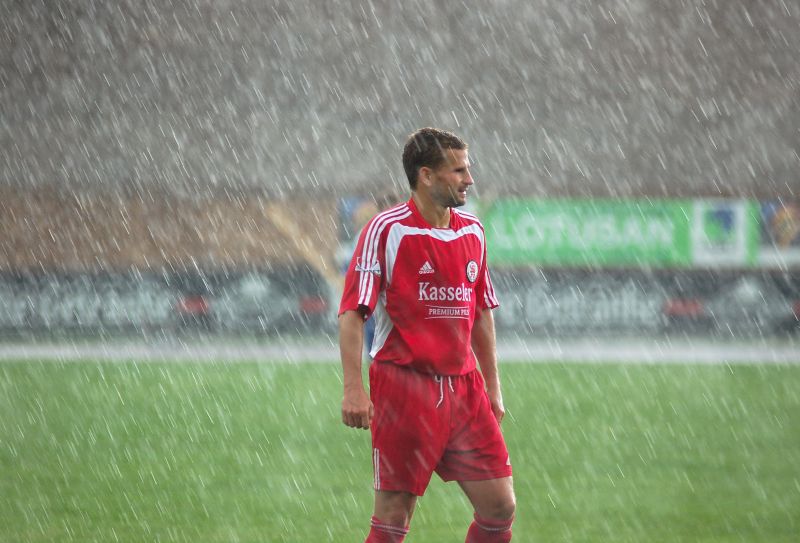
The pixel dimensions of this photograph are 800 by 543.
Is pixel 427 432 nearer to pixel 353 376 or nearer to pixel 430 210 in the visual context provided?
pixel 353 376

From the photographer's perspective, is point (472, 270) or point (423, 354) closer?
point (423, 354)

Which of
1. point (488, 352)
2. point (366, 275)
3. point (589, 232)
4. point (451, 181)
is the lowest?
point (589, 232)

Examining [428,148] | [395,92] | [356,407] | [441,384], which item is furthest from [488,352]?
[395,92]

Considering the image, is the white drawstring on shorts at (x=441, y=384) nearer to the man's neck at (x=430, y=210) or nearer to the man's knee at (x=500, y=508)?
the man's knee at (x=500, y=508)

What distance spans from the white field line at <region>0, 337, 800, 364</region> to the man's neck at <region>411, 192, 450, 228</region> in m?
9.95

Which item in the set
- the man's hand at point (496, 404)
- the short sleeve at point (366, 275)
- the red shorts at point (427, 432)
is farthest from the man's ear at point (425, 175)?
the man's hand at point (496, 404)

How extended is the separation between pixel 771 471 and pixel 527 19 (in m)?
23.9

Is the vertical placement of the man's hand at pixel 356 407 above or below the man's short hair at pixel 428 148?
below

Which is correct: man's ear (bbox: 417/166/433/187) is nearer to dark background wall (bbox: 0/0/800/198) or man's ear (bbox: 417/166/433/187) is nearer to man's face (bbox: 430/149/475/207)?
man's face (bbox: 430/149/475/207)

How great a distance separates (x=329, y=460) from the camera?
7.61m

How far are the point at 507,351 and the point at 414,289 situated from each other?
1149cm

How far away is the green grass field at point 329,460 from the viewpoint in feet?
19.0

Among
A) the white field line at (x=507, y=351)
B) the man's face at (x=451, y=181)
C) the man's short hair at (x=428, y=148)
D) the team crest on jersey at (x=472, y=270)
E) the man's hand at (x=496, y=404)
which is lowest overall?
the white field line at (x=507, y=351)

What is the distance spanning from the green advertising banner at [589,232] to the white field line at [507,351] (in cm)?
192
